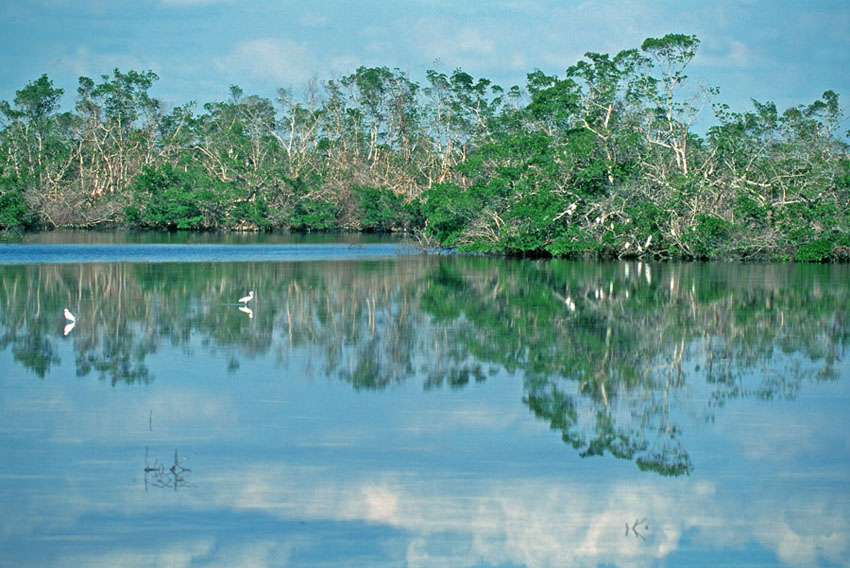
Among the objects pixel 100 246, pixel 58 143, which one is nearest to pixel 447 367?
pixel 100 246

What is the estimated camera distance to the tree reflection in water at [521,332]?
33.0 feet

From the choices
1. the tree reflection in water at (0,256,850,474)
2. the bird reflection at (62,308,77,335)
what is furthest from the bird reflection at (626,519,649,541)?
the bird reflection at (62,308,77,335)

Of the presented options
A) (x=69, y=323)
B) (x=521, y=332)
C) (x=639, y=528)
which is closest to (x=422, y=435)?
(x=639, y=528)

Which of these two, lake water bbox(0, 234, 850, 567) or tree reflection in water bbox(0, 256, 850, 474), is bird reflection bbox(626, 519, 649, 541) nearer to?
lake water bbox(0, 234, 850, 567)

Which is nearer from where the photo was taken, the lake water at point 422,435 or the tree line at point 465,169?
the lake water at point 422,435

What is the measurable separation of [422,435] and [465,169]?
29641 mm

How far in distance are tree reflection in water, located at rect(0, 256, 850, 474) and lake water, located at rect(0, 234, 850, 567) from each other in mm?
61

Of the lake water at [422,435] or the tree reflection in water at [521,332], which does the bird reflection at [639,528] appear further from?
the tree reflection in water at [521,332]

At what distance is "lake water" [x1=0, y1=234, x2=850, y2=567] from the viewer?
6.07 meters

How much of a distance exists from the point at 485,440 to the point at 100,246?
1313 inches

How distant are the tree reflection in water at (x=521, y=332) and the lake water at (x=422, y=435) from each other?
61 mm

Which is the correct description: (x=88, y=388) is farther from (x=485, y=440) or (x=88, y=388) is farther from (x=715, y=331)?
(x=715, y=331)

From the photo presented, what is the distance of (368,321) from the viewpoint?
51.6ft

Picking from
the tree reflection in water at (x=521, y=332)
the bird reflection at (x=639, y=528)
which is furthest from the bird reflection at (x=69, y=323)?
the bird reflection at (x=639, y=528)
